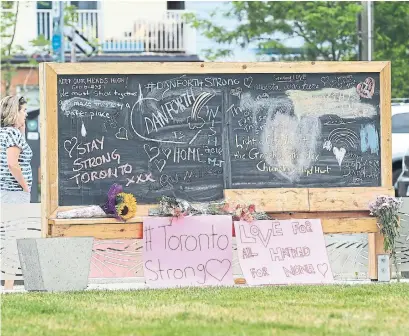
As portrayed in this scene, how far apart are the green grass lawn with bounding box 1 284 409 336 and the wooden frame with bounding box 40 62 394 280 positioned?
Answer: 103 cm

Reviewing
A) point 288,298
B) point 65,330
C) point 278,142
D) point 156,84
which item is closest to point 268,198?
point 278,142

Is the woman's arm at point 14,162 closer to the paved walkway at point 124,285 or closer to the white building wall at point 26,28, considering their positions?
the paved walkway at point 124,285

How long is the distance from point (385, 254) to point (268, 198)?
113cm

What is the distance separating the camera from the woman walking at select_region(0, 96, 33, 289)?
1084 cm

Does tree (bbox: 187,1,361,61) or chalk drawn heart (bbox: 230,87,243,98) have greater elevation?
tree (bbox: 187,1,361,61)

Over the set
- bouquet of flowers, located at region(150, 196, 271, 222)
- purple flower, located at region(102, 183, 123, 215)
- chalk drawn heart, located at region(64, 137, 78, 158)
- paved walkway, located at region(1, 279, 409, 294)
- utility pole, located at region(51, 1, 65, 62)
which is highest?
utility pole, located at region(51, 1, 65, 62)

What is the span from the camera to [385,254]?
36.5 ft

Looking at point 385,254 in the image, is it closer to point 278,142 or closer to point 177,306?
point 278,142

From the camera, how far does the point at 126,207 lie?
1066 cm

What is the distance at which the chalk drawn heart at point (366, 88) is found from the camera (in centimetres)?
1124

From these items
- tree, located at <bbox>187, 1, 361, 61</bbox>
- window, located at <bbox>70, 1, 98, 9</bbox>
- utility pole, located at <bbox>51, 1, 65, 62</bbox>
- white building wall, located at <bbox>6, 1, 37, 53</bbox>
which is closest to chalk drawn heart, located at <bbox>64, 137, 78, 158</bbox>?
utility pole, located at <bbox>51, 1, 65, 62</bbox>

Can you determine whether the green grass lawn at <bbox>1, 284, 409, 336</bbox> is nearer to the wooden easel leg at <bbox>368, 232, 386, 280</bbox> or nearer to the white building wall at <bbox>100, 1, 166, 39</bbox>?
the wooden easel leg at <bbox>368, 232, 386, 280</bbox>

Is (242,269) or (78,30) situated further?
(78,30)

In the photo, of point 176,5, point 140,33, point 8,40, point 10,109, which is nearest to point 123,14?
point 140,33
